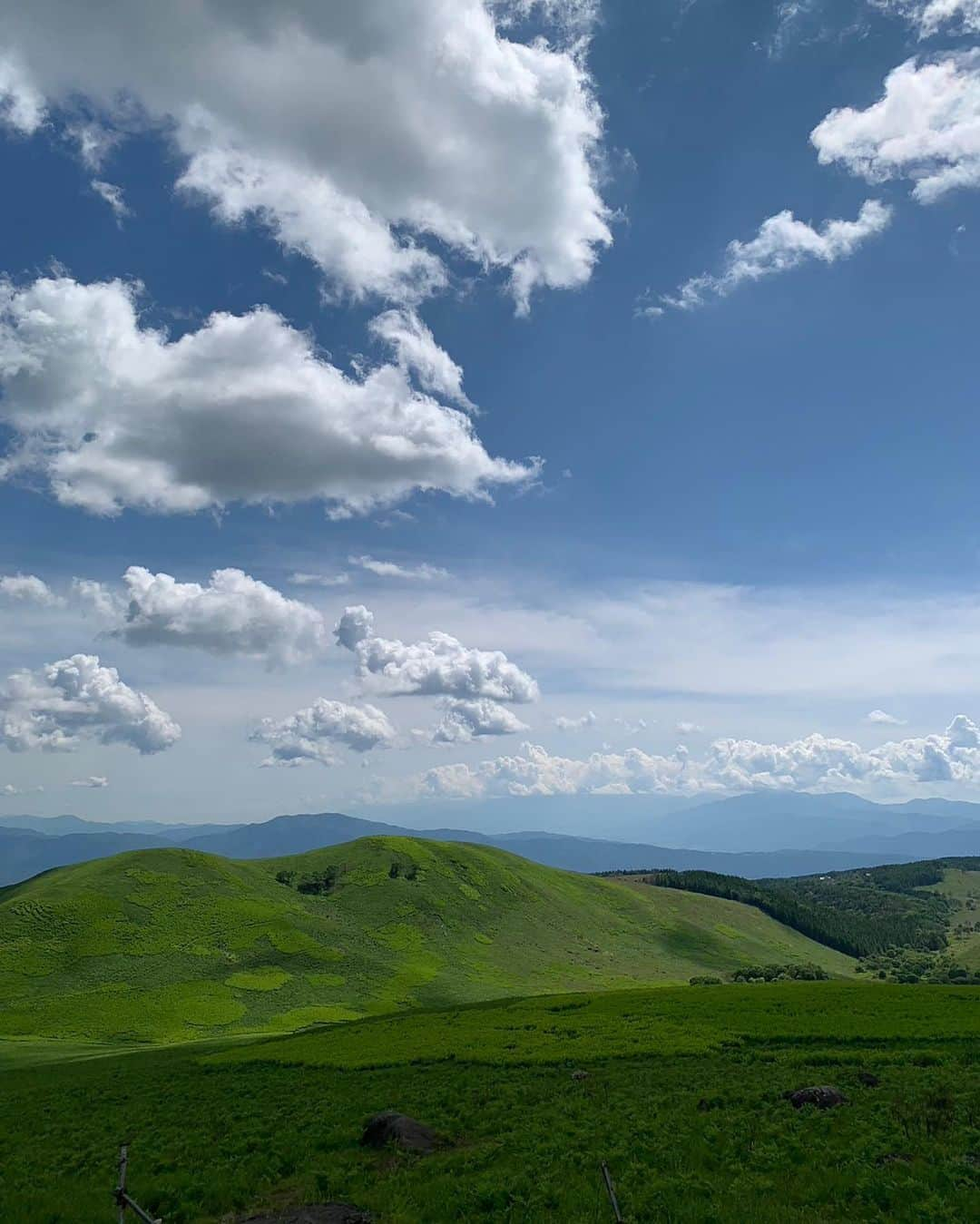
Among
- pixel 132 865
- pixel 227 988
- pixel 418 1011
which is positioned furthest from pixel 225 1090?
pixel 132 865

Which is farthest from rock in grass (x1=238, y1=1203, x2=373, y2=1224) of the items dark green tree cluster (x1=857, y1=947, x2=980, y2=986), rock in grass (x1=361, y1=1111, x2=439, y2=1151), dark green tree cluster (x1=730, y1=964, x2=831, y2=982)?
dark green tree cluster (x1=730, y1=964, x2=831, y2=982)

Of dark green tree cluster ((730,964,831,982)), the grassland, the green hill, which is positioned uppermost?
the grassland

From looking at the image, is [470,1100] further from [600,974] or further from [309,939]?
[600,974]

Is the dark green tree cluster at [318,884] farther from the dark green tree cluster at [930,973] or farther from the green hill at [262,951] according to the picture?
the dark green tree cluster at [930,973]

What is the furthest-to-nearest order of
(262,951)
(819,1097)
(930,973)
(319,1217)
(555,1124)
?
(930,973) → (262,951) → (819,1097) → (555,1124) → (319,1217)

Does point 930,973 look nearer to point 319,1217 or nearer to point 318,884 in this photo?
point 318,884

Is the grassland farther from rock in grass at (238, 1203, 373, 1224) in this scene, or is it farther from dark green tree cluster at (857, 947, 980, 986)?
dark green tree cluster at (857, 947, 980, 986)

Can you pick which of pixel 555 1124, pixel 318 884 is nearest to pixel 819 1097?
pixel 555 1124
